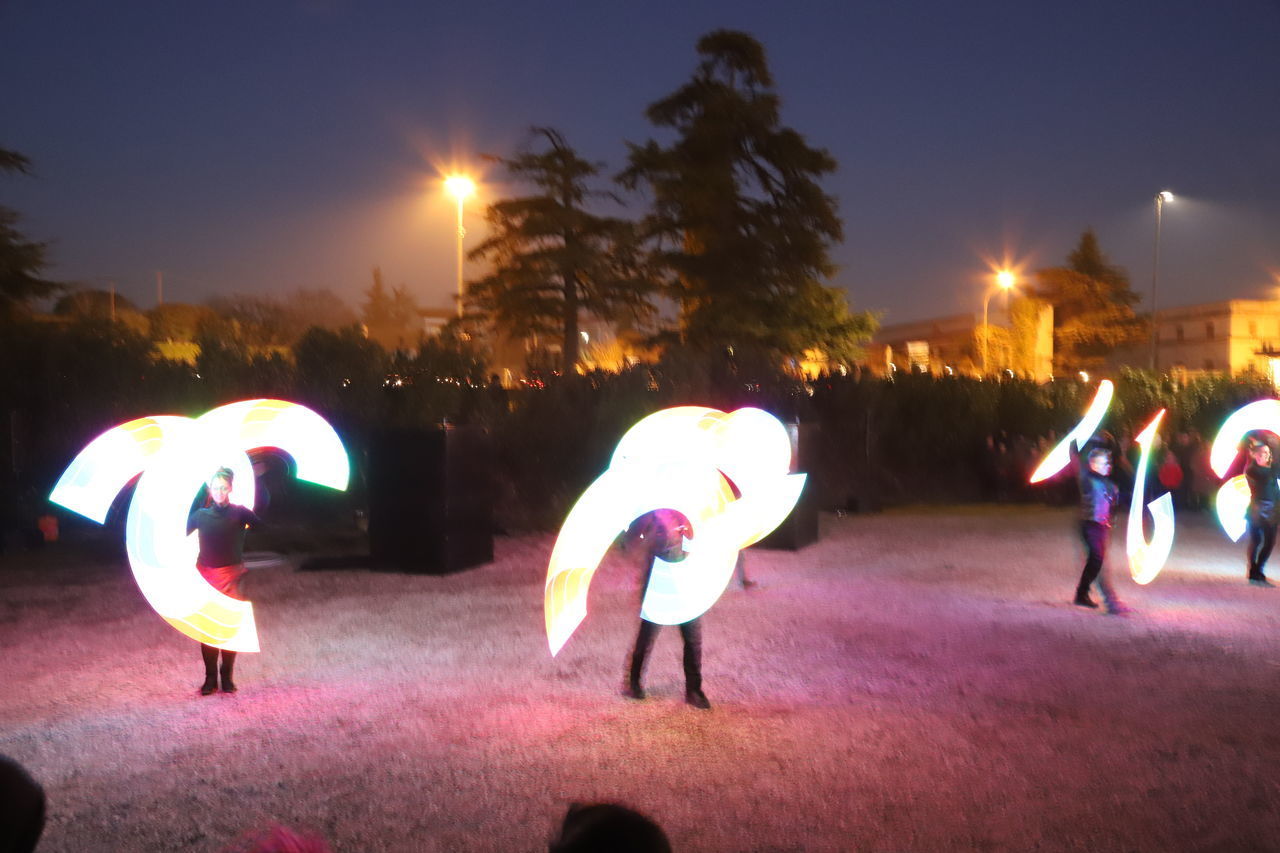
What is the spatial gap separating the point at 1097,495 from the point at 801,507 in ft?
19.0

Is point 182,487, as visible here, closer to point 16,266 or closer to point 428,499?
point 428,499

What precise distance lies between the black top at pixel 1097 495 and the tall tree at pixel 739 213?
20.6 metres

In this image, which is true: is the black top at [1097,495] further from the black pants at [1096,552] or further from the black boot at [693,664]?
the black boot at [693,664]

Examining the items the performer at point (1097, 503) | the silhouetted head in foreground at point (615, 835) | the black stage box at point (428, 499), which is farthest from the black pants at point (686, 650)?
the black stage box at point (428, 499)

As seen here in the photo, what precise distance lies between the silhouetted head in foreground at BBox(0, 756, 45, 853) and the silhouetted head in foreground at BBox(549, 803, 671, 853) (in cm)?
114

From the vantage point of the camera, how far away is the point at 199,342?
18094mm

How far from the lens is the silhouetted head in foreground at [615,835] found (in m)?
2.07

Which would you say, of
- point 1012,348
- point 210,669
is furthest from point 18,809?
point 1012,348

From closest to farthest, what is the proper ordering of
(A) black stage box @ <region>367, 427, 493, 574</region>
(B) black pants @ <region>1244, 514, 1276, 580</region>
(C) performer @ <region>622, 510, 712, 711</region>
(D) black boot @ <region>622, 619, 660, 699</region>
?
(C) performer @ <region>622, 510, 712, 711</region>
(D) black boot @ <region>622, 619, 660, 699</region>
(B) black pants @ <region>1244, 514, 1276, 580</region>
(A) black stage box @ <region>367, 427, 493, 574</region>

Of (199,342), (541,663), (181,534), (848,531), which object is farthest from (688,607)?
(199,342)

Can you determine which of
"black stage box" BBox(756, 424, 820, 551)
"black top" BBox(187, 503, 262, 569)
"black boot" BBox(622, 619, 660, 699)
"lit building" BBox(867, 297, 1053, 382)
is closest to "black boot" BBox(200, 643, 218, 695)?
"black top" BBox(187, 503, 262, 569)

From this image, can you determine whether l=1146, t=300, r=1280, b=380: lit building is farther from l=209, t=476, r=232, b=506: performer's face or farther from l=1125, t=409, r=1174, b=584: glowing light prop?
l=209, t=476, r=232, b=506: performer's face

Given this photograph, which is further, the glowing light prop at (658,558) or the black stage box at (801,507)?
the black stage box at (801,507)

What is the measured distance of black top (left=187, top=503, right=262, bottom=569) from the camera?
23.7 feet
